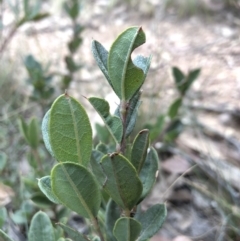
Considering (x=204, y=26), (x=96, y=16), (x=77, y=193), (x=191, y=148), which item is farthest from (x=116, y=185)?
(x=96, y=16)

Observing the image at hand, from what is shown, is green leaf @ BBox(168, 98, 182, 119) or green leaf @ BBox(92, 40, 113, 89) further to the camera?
green leaf @ BBox(168, 98, 182, 119)

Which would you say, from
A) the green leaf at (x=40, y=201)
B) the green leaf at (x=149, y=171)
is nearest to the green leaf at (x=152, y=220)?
the green leaf at (x=149, y=171)

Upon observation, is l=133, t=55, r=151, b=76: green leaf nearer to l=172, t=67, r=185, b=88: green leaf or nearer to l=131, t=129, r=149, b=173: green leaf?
l=131, t=129, r=149, b=173: green leaf

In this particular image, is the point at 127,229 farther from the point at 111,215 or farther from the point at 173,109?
the point at 173,109

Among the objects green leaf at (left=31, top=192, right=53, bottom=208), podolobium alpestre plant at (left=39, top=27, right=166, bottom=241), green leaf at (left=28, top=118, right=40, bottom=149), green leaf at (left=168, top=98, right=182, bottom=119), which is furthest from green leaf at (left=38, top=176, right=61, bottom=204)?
green leaf at (left=168, top=98, right=182, bottom=119)

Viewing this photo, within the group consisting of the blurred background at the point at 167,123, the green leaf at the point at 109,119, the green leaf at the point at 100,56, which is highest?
the green leaf at the point at 100,56

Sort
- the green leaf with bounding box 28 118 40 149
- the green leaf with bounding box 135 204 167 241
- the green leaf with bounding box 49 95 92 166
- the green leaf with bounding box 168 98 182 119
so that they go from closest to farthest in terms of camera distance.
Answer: the green leaf with bounding box 49 95 92 166
the green leaf with bounding box 135 204 167 241
the green leaf with bounding box 28 118 40 149
the green leaf with bounding box 168 98 182 119

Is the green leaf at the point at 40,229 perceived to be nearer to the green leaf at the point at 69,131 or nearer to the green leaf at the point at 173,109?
the green leaf at the point at 69,131
